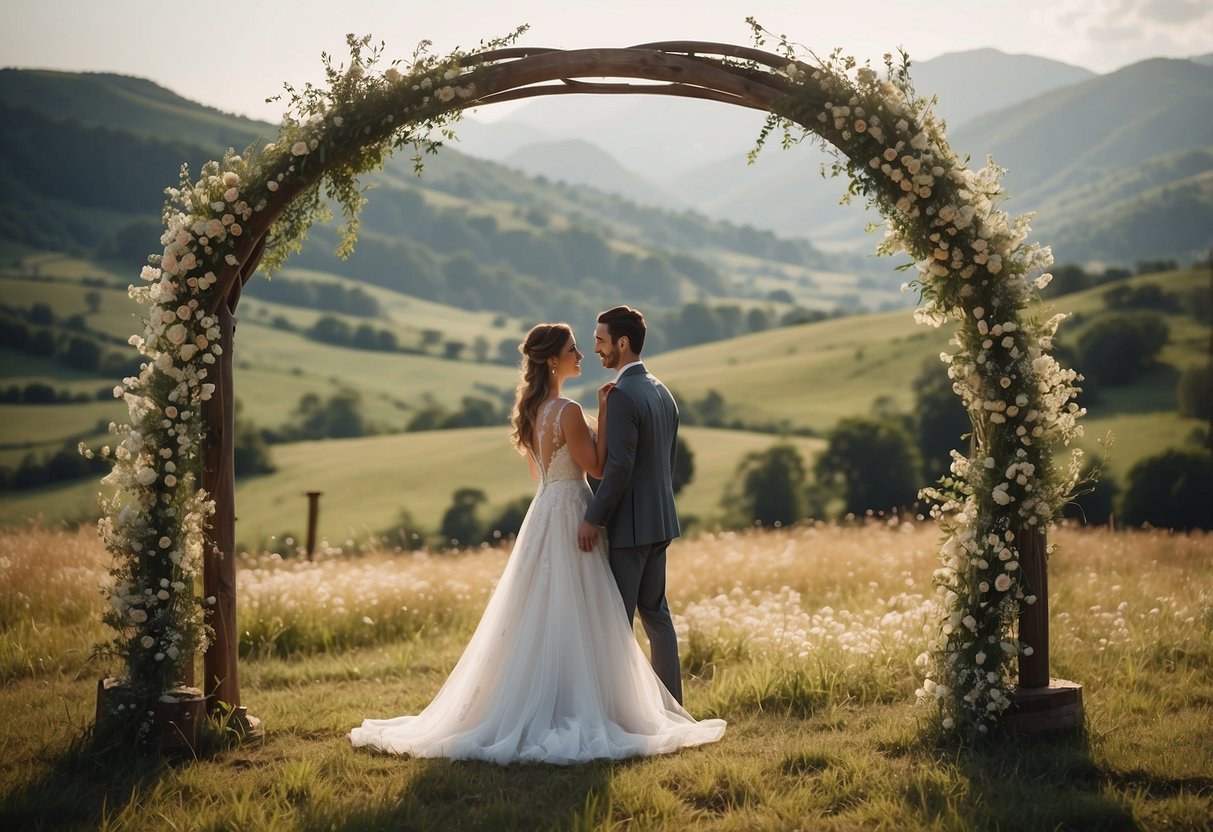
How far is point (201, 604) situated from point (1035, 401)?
5514 mm

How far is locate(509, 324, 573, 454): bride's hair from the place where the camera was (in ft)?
22.7

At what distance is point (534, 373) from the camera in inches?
276

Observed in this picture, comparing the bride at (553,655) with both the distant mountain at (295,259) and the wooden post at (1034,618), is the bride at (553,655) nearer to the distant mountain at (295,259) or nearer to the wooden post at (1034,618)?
the wooden post at (1034,618)

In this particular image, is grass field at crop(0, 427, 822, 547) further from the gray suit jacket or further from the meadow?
the gray suit jacket

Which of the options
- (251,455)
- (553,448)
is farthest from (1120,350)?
(553,448)

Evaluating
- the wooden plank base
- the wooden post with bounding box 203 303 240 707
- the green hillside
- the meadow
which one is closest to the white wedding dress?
the meadow

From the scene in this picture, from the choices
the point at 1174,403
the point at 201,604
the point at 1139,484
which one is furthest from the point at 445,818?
the point at 1174,403

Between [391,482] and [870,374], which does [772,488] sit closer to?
[391,482]

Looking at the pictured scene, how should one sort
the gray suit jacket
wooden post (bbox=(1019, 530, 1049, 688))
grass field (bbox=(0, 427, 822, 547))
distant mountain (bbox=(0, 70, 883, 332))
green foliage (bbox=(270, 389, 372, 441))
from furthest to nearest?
distant mountain (bbox=(0, 70, 883, 332)) < green foliage (bbox=(270, 389, 372, 441)) < grass field (bbox=(0, 427, 822, 547)) < the gray suit jacket < wooden post (bbox=(1019, 530, 1049, 688))

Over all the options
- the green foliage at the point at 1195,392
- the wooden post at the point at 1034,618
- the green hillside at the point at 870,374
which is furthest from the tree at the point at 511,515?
the wooden post at the point at 1034,618

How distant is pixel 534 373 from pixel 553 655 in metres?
1.86

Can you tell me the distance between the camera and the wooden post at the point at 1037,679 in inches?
251

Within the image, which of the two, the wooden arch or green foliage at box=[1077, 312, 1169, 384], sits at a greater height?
green foliage at box=[1077, 312, 1169, 384]

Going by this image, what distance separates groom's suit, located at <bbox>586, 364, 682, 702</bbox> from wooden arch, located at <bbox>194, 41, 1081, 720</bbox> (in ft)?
6.31
